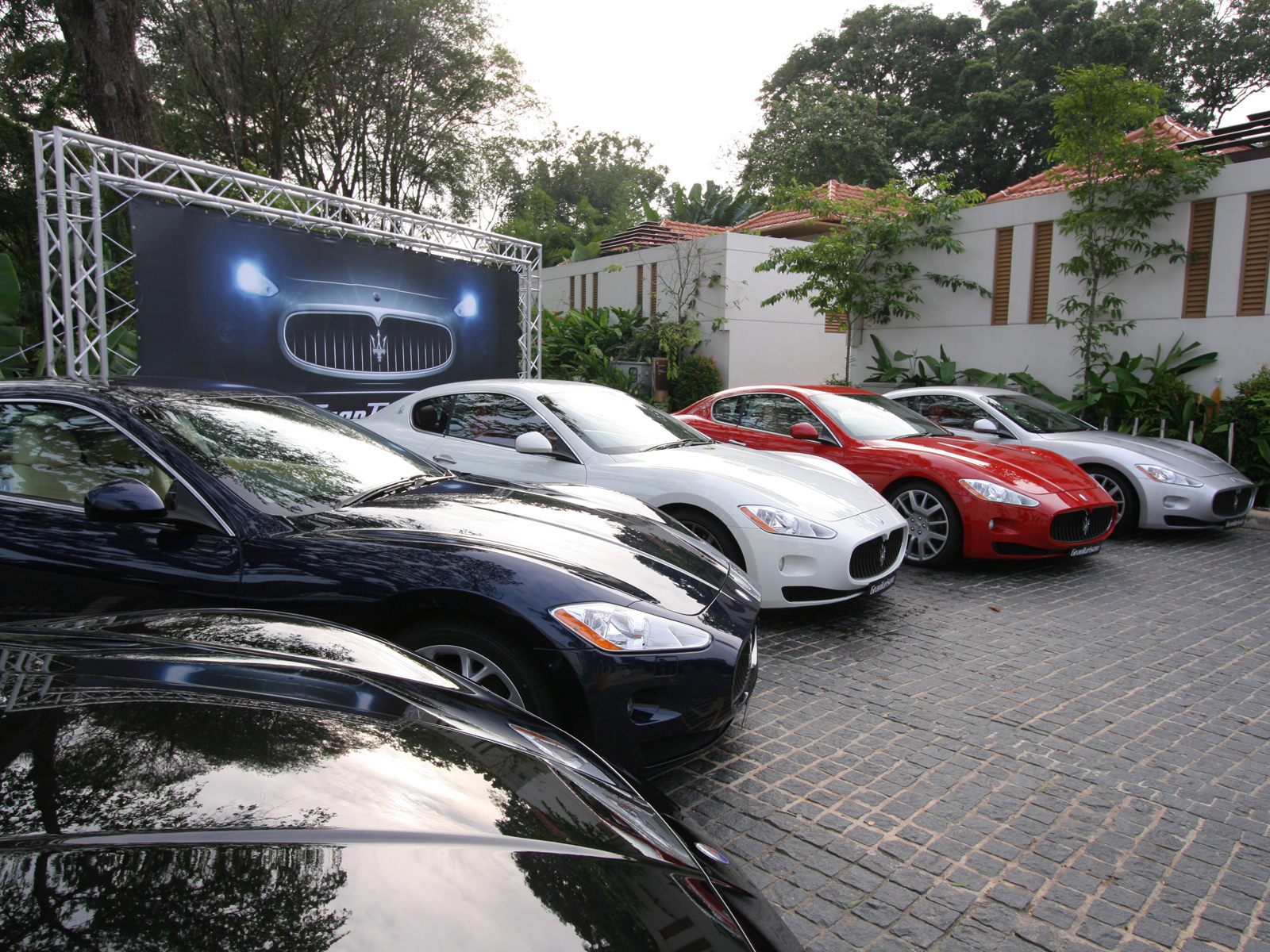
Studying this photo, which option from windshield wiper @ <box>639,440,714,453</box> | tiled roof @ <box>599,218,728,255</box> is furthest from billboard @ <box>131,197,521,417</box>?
tiled roof @ <box>599,218,728,255</box>

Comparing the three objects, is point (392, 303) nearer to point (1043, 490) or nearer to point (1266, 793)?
point (1043, 490)

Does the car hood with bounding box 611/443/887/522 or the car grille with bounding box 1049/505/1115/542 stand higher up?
the car hood with bounding box 611/443/887/522

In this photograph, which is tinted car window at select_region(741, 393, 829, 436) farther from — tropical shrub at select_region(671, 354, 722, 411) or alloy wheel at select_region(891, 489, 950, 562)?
tropical shrub at select_region(671, 354, 722, 411)

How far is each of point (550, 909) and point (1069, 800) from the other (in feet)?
8.67

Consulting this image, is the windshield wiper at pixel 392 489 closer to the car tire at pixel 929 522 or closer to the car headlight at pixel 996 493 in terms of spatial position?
the car tire at pixel 929 522

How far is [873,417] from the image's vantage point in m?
7.24

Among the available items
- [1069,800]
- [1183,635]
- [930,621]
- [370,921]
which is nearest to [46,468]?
[370,921]

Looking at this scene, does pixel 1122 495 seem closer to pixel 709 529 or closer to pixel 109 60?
pixel 709 529

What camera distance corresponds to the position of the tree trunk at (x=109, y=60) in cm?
1038

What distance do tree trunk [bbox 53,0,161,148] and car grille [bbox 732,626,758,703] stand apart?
11669 millimetres

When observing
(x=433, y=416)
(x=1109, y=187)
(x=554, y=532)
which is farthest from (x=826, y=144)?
(x=554, y=532)

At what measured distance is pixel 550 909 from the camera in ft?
3.59

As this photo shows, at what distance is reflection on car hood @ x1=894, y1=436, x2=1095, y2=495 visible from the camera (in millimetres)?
6281

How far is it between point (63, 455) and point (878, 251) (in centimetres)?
1311
